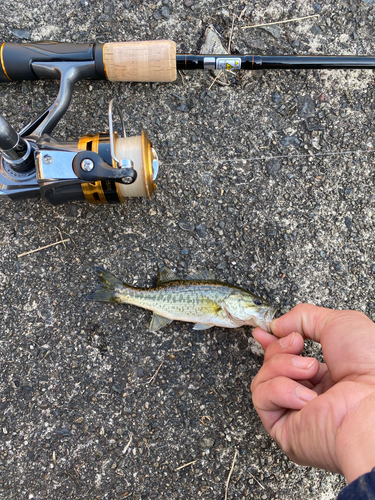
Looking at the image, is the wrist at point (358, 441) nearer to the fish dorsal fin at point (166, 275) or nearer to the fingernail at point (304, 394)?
the fingernail at point (304, 394)

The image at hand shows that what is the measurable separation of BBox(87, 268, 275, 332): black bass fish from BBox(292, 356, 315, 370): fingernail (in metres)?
0.50

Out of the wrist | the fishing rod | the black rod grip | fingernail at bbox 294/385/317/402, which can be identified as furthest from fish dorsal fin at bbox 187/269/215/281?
the black rod grip

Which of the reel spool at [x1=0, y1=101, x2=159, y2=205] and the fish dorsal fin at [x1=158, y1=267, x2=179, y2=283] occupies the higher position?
the reel spool at [x1=0, y1=101, x2=159, y2=205]

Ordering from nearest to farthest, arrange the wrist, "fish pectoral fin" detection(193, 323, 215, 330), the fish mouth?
the wrist < the fish mouth < "fish pectoral fin" detection(193, 323, 215, 330)

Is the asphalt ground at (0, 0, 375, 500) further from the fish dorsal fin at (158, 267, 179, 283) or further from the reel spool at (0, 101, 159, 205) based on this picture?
the reel spool at (0, 101, 159, 205)

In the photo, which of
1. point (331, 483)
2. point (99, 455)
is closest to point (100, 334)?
point (99, 455)

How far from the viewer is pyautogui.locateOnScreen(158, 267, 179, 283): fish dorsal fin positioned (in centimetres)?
281

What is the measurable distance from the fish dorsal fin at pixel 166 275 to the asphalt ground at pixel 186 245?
0.08 m

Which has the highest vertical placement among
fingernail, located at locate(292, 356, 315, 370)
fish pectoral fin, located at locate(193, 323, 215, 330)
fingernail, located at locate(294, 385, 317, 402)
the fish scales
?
the fish scales

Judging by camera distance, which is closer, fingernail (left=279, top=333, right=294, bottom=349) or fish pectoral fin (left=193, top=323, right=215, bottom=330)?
fingernail (left=279, top=333, right=294, bottom=349)

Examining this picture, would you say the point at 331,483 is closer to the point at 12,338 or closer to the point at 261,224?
the point at 261,224

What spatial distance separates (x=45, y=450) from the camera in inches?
109

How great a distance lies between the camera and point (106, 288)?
9.14ft

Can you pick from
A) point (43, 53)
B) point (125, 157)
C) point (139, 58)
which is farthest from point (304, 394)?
point (43, 53)
